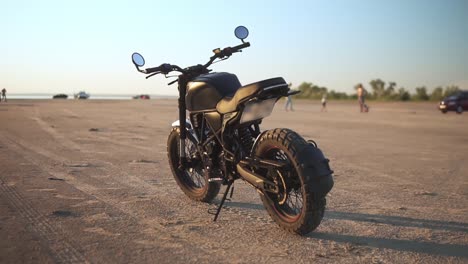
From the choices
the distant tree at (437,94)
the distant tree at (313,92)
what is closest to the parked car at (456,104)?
the distant tree at (437,94)

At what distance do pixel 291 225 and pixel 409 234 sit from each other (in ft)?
3.47

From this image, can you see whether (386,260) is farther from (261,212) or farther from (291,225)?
(261,212)

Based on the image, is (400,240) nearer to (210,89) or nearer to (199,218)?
(199,218)

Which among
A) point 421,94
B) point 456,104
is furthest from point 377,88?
point 456,104

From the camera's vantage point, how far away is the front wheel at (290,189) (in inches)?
136

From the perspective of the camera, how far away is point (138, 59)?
5.02 metres

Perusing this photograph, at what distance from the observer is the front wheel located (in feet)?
11.3

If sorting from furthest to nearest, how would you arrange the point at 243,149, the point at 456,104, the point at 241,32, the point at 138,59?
the point at 456,104, the point at 138,59, the point at 241,32, the point at 243,149

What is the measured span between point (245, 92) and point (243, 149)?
61 cm

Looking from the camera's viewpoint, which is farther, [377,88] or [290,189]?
[377,88]

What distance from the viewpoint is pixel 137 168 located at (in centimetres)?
680

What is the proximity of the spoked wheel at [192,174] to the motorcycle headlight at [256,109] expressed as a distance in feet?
3.50

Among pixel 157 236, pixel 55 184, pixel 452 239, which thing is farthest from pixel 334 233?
pixel 55 184

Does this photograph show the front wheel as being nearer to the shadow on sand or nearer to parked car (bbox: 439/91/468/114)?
the shadow on sand
